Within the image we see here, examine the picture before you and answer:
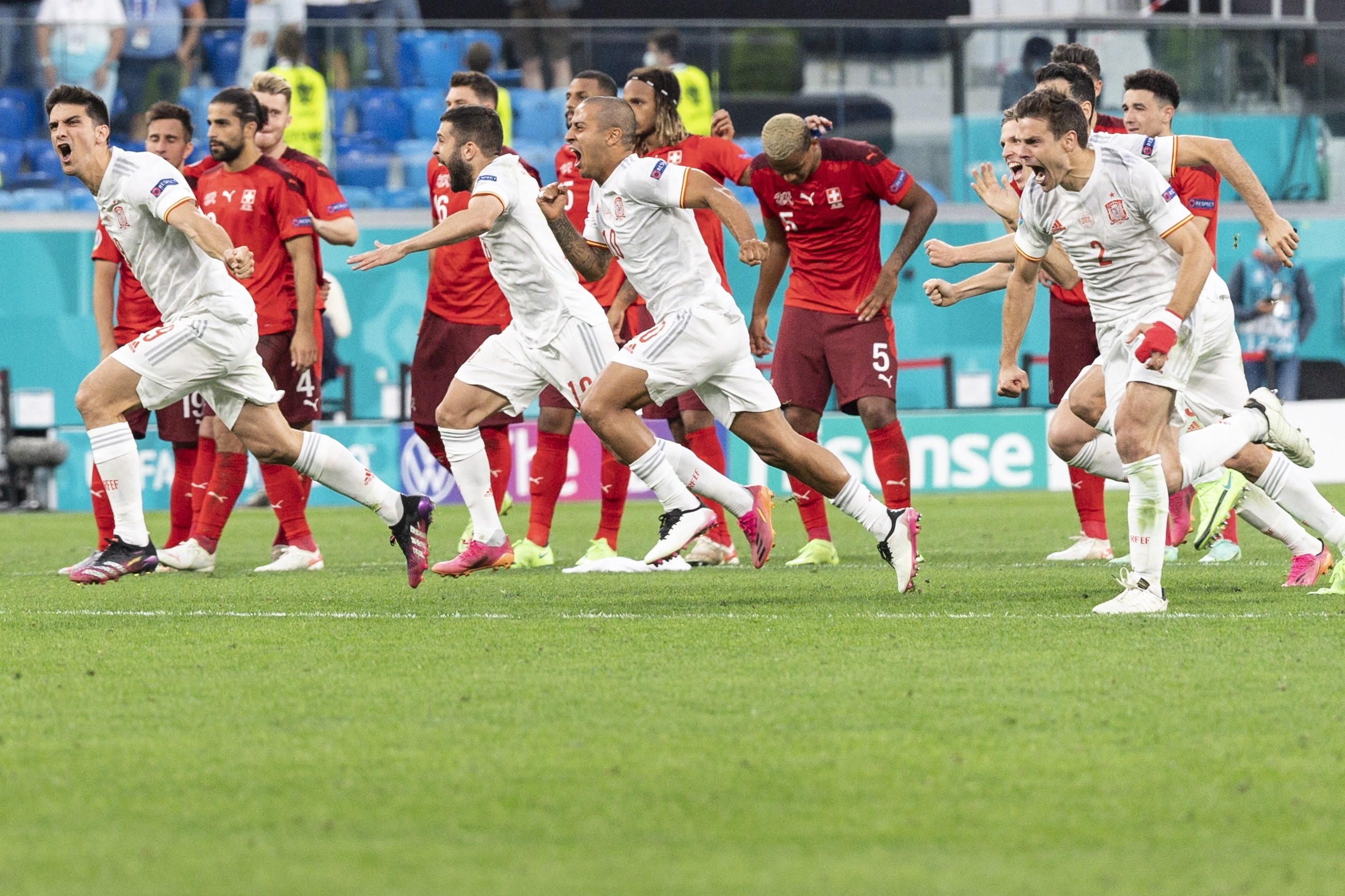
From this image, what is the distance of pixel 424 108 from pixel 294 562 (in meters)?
10.6

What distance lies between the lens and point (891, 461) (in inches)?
351

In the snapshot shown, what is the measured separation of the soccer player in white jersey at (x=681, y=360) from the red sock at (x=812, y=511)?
1.72m

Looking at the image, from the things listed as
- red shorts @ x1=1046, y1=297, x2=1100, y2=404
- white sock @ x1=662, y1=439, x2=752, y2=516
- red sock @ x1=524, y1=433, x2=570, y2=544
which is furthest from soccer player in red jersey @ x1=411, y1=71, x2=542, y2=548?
red shorts @ x1=1046, y1=297, x2=1100, y2=404

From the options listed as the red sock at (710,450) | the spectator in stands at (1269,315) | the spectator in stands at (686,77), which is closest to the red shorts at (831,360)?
the red sock at (710,450)

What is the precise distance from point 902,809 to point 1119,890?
0.62 metres

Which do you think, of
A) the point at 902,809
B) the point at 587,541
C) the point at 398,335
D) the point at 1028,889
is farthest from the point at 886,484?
the point at 398,335

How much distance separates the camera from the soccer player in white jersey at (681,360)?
23.6 ft

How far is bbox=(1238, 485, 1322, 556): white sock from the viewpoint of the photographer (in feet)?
24.2

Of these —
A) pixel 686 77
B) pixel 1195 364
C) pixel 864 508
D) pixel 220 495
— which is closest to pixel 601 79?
pixel 220 495

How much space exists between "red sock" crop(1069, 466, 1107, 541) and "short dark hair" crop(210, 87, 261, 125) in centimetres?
437

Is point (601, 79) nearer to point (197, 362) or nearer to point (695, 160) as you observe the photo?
point (695, 160)

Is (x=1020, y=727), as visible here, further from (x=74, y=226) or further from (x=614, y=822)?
(x=74, y=226)

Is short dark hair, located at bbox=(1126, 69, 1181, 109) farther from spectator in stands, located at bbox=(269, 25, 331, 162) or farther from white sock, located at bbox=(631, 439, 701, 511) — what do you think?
spectator in stands, located at bbox=(269, 25, 331, 162)

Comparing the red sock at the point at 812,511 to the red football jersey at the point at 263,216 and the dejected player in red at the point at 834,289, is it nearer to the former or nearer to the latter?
the dejected player in red at the point at 834,289
